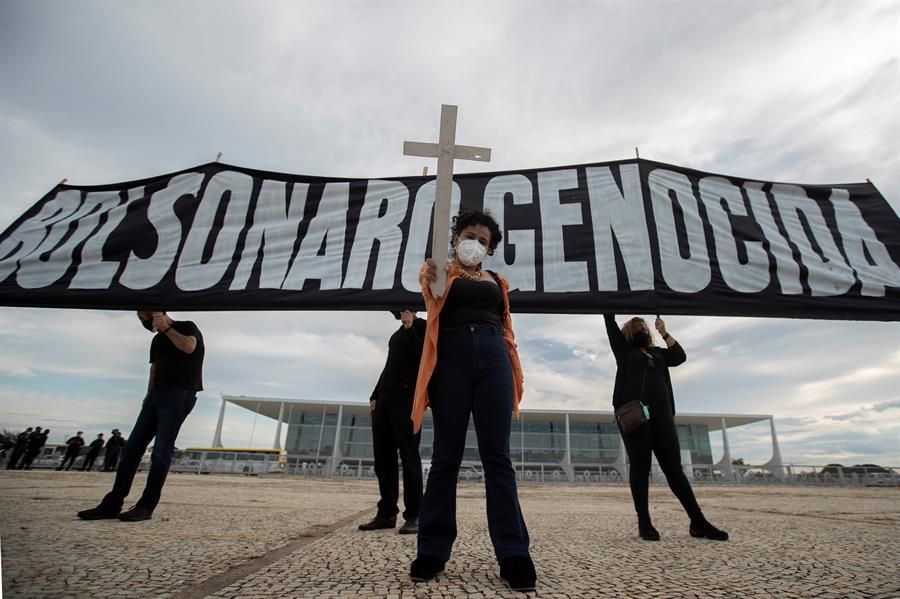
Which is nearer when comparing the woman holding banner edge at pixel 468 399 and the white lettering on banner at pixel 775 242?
the woman holding banner edge at pixel 468 399

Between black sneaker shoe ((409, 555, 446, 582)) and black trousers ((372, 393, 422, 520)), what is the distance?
130 cm

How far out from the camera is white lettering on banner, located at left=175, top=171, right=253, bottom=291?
11.4 ft

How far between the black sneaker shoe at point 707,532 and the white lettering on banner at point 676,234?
5.44 ft

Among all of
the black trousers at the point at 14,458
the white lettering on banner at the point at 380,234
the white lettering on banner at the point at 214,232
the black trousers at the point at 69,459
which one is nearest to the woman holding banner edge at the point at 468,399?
the white lettering on banner at the point at 380,234

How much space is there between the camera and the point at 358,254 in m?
3.59

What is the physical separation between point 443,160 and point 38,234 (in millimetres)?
3729

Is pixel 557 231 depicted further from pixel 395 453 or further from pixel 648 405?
pixel 395 453

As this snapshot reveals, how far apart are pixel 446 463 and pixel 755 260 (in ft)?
Result: 9.38

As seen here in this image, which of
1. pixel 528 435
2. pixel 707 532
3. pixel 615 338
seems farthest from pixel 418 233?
pixel 528 435

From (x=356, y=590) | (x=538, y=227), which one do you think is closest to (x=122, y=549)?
(x=356, y=590)

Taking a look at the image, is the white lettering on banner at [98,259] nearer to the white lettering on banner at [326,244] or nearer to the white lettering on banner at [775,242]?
the white lettering on banner at [326,244]

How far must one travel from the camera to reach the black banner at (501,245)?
3256mm

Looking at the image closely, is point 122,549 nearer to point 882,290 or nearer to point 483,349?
point 483,349

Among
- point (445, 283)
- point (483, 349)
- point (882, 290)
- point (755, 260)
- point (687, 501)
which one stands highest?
point (755, 260)
